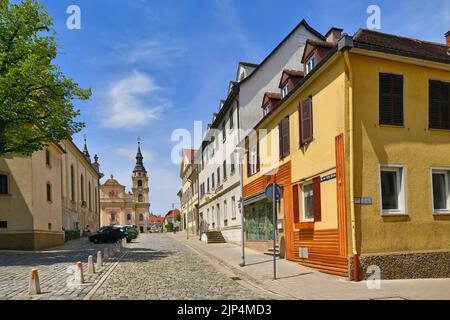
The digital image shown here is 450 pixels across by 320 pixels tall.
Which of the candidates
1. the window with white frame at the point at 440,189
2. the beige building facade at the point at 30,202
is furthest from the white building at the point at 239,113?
the beige building facade at the point at 30,202

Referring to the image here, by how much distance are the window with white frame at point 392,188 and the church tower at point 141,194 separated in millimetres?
91424

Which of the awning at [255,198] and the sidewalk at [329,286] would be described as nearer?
the sidewalk at [329,286]

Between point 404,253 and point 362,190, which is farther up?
point 362,190

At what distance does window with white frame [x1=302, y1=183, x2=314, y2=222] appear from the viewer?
1483 cm

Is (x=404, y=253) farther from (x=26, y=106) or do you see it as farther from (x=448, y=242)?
(x=26, y=106)

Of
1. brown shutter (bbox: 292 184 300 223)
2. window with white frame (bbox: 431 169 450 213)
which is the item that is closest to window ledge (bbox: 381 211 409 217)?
window with white frame (bbox: 431 169 450 213)

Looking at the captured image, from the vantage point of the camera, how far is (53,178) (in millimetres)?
31875

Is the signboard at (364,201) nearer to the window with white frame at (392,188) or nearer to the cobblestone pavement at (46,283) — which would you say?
the window with white frame at (392,188)

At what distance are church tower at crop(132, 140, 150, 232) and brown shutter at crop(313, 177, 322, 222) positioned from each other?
3529 inches

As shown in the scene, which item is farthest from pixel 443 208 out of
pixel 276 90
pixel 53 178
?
pixel 53 178

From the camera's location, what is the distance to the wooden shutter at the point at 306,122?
14469 millimetres

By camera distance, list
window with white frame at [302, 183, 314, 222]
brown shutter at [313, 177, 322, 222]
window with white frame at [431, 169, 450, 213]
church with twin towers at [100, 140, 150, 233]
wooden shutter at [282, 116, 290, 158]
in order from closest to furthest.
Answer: window with white frame at [431, 169, 450, 213] < brown shutter at [313, 177, 322, 222] < window with white frame at [302, 183, 314, 222] < wooden shutter at [282, 116, 290, 158] < church with twin towers at [100, 140, 150, 233]

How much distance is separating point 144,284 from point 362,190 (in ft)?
22.1

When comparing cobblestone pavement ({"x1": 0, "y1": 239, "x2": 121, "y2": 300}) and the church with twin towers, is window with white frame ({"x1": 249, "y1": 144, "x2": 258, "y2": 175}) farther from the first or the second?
the church with twin towers
